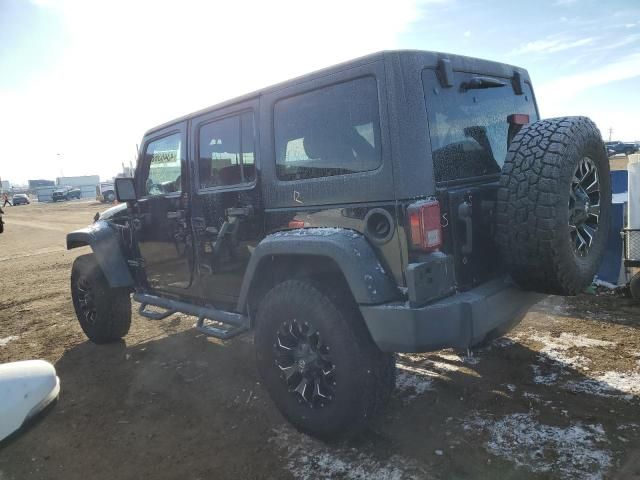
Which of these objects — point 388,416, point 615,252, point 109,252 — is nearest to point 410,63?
point 388,416

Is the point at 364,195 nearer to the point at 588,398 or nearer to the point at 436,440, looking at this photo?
the point at 436,440

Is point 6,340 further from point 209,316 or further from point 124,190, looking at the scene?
point 209,316

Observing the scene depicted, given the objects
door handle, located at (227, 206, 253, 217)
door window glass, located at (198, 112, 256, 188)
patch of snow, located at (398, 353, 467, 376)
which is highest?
door window glass, located at (198, 112, 256, 188)

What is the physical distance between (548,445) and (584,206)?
4.49 feet

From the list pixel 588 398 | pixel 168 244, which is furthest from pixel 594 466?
pixel 168 244

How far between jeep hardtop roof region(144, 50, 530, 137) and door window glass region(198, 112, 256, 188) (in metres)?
0.15

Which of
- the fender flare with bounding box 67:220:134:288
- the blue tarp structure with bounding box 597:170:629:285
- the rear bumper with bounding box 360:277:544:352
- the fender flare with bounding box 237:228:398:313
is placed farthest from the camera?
the blue tarp structure with bounding box 597:170:629:285

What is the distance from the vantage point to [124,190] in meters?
4.29

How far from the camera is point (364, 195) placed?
256cm

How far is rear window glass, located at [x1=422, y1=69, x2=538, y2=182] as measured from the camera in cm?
256

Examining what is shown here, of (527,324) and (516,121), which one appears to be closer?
(516,121)

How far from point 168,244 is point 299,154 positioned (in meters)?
1.76

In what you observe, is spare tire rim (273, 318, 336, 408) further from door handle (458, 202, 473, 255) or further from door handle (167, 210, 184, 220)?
door handle (167, 210, 184, 220)

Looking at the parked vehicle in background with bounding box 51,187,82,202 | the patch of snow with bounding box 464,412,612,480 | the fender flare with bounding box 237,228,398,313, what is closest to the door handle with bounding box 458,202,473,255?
the fender flare with bounding box 237,228,398,313
